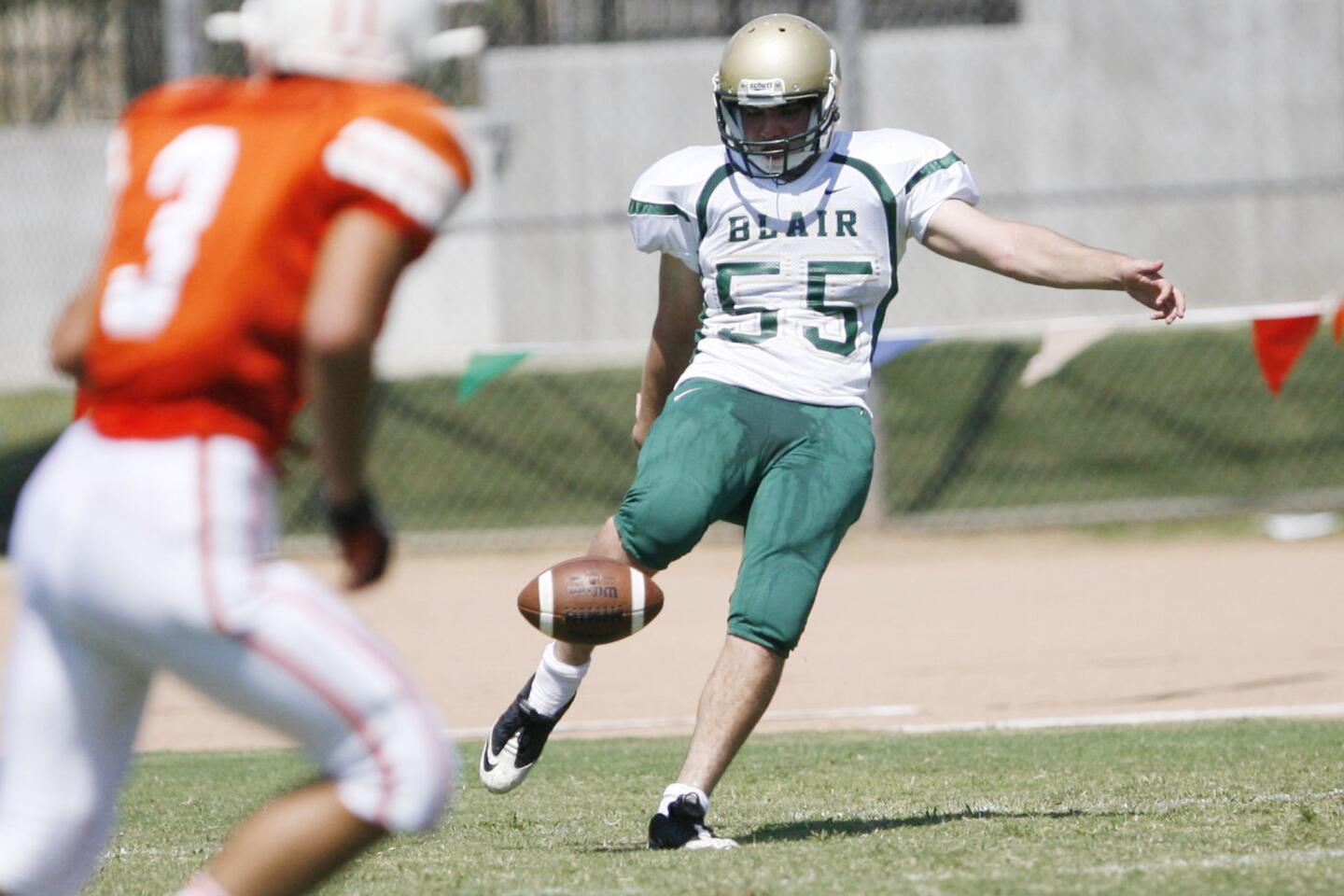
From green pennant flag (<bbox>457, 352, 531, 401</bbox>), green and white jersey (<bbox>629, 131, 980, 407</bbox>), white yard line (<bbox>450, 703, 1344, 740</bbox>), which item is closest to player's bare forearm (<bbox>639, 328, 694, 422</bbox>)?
green and white jersey (<bbox>629, 131, 980, 407</bbox>)

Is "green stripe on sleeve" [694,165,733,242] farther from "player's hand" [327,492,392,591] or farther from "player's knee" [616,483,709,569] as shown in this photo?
"player's hand" [327,492,392,591]

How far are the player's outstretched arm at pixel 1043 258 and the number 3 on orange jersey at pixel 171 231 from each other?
2.45 meters

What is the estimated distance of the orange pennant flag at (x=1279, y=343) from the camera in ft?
27.6

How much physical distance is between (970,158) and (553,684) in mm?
12782

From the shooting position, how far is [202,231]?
2.89 metres

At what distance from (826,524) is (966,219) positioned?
2.79 ft

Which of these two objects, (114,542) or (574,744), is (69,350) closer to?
(114,542)

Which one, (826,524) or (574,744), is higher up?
(826,524)

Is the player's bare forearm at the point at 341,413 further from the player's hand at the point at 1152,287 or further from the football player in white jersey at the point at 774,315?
the player's hand at the point at 1152,287

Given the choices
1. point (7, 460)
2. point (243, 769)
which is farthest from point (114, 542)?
point (7, 460)

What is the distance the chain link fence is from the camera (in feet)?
47.8

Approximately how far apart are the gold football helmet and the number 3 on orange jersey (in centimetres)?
233

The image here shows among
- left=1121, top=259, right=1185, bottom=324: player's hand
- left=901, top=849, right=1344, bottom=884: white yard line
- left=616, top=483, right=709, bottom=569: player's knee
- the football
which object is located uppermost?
left=1121, top=259, right=1185, bottom=324: player's hand

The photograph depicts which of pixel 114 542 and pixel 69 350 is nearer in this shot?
pixel 114 542
